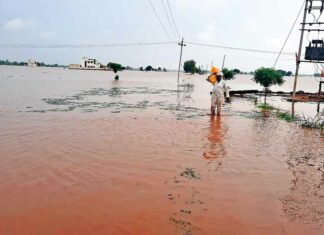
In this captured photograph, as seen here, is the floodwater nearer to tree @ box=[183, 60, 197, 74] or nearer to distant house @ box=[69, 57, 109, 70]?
tree @ box=[183, 60, 197, 74]

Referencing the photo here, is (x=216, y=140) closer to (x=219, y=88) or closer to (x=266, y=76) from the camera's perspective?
(x=219, y=88)

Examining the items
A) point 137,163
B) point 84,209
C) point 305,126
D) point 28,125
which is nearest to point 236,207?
point 84,209

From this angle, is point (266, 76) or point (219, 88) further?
point (266, 76)

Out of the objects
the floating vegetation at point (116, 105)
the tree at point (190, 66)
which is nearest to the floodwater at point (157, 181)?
the floating vegetation at point (116, 105)

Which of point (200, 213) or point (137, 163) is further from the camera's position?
point (137, 163)

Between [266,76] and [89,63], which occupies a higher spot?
[89,63]

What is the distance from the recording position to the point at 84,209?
4949 millimetres

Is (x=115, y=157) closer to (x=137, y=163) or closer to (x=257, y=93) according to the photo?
(x=137, y=163)

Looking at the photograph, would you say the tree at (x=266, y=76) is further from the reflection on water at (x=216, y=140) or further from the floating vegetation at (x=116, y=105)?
the reflection on water at (x=216, y=140)

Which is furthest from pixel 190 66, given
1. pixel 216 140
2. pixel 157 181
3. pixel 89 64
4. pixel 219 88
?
pixel 157 181

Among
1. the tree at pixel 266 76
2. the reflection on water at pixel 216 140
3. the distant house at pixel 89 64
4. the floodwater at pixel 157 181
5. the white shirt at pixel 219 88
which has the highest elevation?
the distant house at pixel 89 64

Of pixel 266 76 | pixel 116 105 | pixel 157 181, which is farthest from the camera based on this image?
pixel 266 76

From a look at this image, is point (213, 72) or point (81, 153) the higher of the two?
point (213, 72)

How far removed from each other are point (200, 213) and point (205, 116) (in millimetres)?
10828
